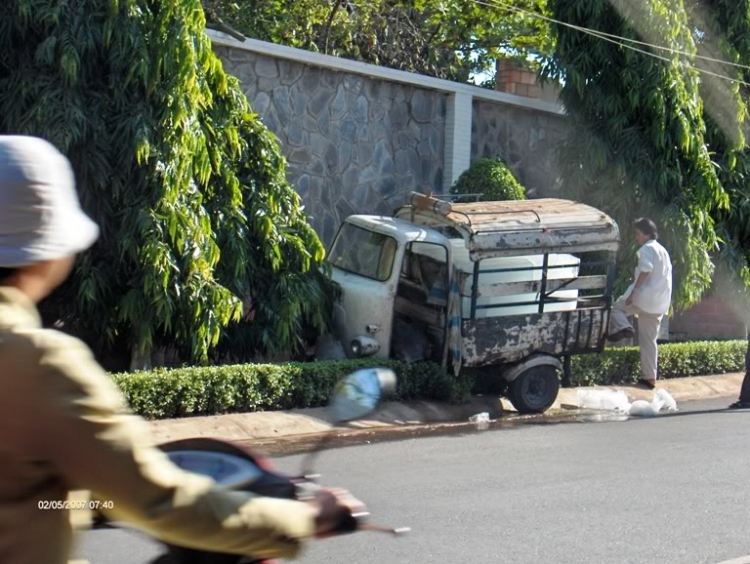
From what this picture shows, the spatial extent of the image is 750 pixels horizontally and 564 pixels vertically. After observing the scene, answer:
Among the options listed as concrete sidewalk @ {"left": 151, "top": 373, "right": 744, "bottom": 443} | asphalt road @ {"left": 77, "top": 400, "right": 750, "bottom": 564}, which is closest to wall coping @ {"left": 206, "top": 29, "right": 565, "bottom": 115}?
concrete sidewalk @ {"left": 151, "top": 373, "right": 744, "bottom": 443}

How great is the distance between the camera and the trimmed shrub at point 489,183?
15.2m

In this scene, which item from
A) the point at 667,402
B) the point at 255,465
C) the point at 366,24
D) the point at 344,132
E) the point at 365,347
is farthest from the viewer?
the point at 366,24

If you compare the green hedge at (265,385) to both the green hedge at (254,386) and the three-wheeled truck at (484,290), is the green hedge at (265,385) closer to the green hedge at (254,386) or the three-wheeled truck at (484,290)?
the green hedge at (254,386)

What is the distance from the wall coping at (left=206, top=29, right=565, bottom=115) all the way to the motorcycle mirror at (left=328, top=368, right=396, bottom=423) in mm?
11147

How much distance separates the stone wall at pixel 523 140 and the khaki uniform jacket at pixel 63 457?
15.0m

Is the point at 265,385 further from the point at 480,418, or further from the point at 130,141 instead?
the point at 130,141

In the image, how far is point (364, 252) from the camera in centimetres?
1267

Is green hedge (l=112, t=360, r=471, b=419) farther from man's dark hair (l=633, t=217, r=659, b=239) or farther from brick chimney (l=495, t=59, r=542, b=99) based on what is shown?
brick chimney (l=495, t=59, r=542, b=99)

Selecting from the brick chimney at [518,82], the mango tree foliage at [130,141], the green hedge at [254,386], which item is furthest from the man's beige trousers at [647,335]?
the brick chimney at [518,82]

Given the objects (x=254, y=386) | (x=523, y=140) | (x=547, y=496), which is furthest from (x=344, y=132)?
(x=547, y=496)

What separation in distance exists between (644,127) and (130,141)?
803 cm

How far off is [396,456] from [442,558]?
308cm

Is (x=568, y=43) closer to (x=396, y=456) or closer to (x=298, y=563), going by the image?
(x=396, y=456)

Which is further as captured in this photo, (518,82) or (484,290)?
(518,82)
